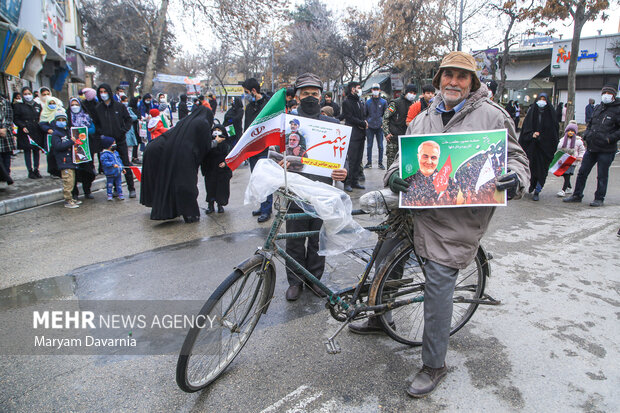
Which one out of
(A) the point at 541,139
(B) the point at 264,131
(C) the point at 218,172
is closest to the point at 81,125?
(C) the point at 218,172

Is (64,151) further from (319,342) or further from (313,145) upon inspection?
(319,342)

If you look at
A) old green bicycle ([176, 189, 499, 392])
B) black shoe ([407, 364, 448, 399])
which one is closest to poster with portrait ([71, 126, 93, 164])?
old green bicycle ([176, 189, 499, 392])

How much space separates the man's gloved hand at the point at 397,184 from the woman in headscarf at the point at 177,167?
4.19 m

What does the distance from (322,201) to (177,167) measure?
3.98 metres

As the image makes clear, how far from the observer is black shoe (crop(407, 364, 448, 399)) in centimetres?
251

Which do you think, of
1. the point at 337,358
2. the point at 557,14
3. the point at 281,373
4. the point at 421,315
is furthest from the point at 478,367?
the point at 557,14

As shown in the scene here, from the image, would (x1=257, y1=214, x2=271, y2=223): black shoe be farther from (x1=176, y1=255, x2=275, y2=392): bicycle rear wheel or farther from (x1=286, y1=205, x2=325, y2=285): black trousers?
(x1=176, y1=255, x2=275, y2=392): bicycle rear wheel

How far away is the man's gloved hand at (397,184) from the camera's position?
243 centimetres

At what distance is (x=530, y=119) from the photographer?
26.0 ft

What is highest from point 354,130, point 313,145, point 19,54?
point 19,54

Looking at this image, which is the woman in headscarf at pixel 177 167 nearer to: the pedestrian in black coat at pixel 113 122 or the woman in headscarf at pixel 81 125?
the woman in headscarf at pixel 81 125

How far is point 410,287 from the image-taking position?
297cm

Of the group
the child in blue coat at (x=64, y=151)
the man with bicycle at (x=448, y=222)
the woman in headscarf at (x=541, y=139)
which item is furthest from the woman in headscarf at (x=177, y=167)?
the woman in headscarf at (x=541, y=139)

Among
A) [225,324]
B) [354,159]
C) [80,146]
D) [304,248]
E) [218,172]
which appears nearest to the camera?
[225,324]
